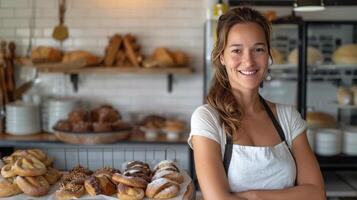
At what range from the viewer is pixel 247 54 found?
136cm

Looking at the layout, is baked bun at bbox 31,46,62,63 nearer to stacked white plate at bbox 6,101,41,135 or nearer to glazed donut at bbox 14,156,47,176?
stacked white plate at bbox 6,101,41,135

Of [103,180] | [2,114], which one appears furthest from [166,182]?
[2,114]

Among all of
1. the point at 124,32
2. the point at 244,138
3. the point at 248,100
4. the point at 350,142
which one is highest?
the point at 124,32

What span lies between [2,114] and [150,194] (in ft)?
7.91

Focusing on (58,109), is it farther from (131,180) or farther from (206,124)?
→ (206,124)

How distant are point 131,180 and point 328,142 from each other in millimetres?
2122

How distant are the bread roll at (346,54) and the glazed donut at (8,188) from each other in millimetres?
2595

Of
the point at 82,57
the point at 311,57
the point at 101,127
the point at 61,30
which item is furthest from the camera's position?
the point at 61,30

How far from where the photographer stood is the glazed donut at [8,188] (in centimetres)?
144

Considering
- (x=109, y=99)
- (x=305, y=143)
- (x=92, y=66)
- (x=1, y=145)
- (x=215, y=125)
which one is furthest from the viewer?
(x=109, y=99)

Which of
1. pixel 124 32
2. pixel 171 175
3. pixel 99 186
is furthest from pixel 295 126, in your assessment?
pixel 124 32

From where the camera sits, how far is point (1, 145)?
123 inches

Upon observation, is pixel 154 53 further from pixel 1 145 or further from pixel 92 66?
pixel 1 145

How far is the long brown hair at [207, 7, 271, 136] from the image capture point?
1.39 meters
